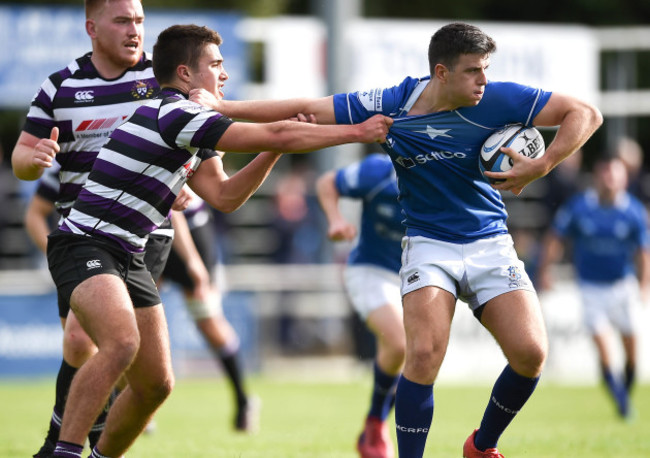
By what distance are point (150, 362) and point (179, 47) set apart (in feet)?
5.11

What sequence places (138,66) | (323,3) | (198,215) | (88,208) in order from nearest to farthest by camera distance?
(88,208)
(138,66)
(198,215)
(323,3)

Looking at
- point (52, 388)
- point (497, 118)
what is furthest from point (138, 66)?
point (52, 388)

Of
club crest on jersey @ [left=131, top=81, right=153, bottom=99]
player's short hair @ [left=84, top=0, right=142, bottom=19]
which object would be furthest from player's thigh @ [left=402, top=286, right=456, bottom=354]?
player's short hair @ [left=84, top=0, right=142, bottom=19]

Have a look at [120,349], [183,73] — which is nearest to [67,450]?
[120,349]

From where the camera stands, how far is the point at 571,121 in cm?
554

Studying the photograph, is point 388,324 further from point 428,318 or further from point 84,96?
point 84,96

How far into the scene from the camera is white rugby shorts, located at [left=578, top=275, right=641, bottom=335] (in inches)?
467

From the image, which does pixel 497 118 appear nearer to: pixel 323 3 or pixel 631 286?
pixel 631 286

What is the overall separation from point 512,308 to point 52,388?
8431mm

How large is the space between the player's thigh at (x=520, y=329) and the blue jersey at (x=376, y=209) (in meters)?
2.17

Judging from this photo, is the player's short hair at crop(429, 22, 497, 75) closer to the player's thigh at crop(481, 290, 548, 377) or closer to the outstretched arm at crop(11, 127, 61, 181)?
the player's thigh at crop(481, 290, 548, 377)

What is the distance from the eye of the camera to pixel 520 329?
5.49 meters

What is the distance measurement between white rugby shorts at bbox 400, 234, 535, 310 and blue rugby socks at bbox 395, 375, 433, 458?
0.52 metres

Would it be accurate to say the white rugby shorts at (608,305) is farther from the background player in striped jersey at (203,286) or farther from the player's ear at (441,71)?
the player's ear at (441,71)
